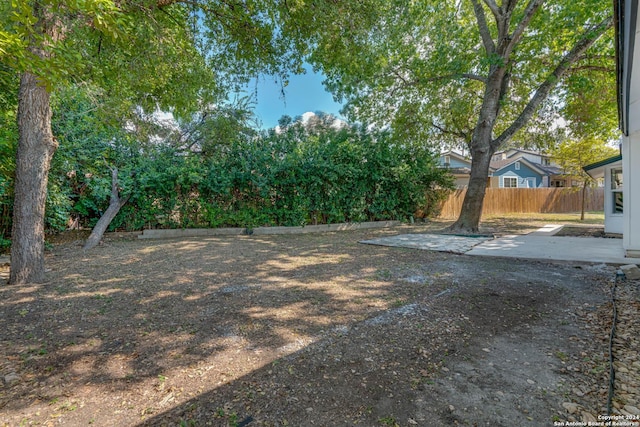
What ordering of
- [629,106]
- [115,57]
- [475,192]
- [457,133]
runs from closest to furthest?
[629,106], [115,57], [475,192], [457,133]

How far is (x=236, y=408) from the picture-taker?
169 cm

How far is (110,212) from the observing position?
7582mm

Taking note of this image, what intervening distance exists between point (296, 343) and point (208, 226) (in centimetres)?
731

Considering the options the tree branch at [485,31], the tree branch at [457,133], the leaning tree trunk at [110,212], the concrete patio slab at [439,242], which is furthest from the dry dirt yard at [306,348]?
the tree branch at [457,133]

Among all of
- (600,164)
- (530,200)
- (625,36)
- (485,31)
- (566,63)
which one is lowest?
(530,200)

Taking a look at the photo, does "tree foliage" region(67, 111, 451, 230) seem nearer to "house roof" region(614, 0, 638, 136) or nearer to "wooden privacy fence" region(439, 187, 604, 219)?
"house roof" region(614, 0, 638, 136)

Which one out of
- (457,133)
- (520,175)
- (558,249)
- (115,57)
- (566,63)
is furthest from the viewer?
(520,175)

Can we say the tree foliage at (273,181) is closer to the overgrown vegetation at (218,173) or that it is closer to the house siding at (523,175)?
the overgrown vegetation at (218,173)

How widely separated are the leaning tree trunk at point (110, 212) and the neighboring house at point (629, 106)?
8.92m

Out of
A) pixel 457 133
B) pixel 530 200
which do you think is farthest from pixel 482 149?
pixel 530 200

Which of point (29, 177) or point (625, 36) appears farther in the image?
point (29, 177)

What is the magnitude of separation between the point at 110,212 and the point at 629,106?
33.0 feet

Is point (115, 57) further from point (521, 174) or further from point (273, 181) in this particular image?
point (521, 174)

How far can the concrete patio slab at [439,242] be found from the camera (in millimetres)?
6535
